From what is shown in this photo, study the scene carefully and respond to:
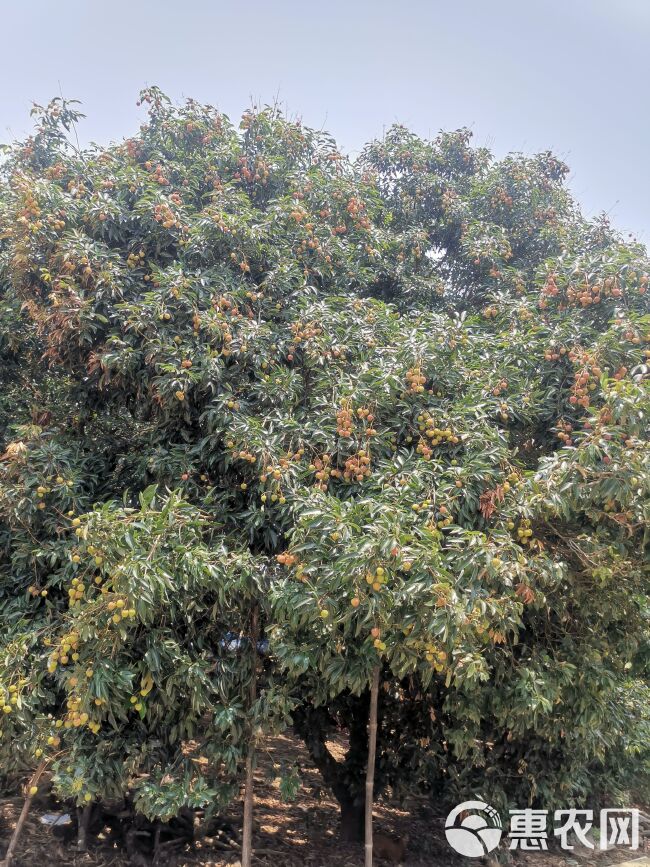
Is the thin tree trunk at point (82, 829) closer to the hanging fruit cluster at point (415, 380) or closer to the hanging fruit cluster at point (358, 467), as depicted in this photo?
the hanging fruit cluster at point (358, 467)

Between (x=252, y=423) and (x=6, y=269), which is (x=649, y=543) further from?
(x=6, y=269)

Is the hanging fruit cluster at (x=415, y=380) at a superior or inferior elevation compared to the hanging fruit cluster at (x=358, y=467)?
superior

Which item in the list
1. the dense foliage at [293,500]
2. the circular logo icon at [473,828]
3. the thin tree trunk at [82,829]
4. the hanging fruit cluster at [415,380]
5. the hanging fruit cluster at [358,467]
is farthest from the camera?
the circular logo icon at [473,828]

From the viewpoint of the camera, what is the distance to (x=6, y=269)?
4180 mm

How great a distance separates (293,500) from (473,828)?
2624 mm

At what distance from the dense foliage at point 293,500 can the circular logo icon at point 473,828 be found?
0.47ft

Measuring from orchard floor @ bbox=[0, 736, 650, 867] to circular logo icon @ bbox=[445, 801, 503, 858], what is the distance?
0.26 meters

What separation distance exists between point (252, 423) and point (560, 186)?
5045mm

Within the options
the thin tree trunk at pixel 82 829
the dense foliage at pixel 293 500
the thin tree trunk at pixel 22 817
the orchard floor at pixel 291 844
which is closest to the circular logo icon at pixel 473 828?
the dense foliage at pixel 293 500

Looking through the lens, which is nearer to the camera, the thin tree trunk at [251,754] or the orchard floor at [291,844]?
the thin tree trunk at [251,754]

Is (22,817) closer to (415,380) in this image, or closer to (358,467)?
(358,467)

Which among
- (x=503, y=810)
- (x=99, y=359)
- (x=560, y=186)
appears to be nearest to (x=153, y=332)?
(x=99, y=359)

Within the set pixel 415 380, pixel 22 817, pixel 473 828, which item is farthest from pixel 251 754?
pixel 415 380

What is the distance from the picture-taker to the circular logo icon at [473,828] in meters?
3.90
